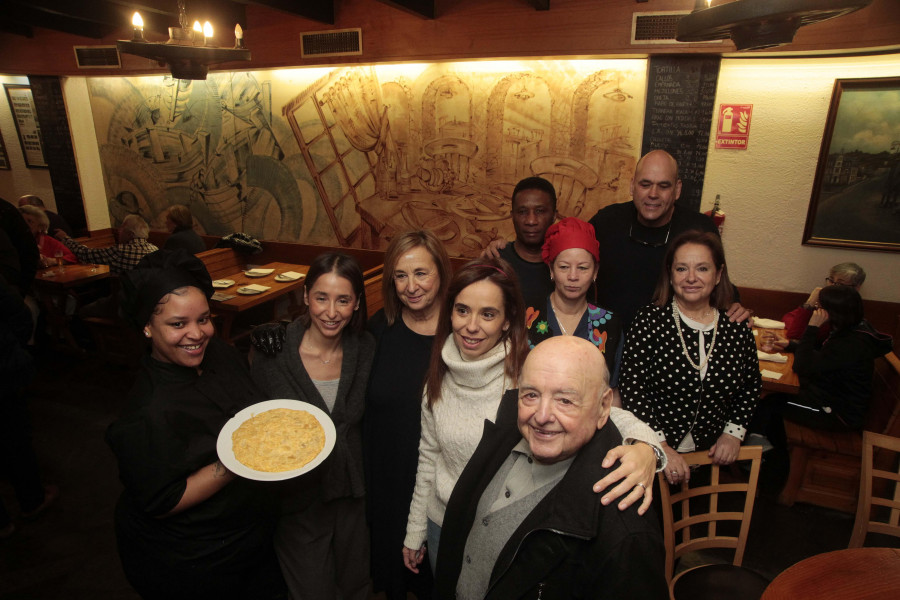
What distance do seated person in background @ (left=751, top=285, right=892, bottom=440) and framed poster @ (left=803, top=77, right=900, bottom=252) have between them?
47.3 inches

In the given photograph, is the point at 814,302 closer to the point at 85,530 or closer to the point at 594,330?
the point at 594,330

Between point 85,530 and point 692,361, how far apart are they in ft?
12.5

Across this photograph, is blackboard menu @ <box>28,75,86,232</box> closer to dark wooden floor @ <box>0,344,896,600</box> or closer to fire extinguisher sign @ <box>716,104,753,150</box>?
dark wooden floor @ <box>0,344,896,600</box>

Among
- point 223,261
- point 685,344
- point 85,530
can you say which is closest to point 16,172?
point 223,261

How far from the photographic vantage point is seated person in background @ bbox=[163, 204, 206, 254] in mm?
5389

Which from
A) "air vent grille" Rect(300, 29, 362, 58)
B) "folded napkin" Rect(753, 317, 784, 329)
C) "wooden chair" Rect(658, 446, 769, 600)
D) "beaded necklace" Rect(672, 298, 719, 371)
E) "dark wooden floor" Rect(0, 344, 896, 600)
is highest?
"air vent grille" Rect(300, 29, 362, 58)

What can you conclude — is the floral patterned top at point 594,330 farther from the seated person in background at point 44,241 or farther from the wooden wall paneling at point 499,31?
the seated person in background at point 44,241

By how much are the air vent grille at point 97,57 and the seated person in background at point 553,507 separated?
727 centimetres

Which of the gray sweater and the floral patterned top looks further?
the floral patterned top

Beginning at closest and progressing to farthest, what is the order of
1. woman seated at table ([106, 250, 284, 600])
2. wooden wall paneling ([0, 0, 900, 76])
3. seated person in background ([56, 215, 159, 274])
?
woman seated at table ([106, 250, 284, 600]), wooden wall paneling ([0, 0, 900, 76]), seated person in background ([56, 215, 159, 274])

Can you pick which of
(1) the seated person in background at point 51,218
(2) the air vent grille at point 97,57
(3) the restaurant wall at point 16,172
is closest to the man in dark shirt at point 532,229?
(1) the seated person in background at point 51,218

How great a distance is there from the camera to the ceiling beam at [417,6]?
404 centimetres

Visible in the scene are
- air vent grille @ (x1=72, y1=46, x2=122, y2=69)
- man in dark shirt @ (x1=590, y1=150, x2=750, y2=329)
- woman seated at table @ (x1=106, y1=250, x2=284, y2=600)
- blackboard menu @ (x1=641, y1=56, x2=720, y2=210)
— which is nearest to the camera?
woman seated at table @ (x1=106, y1=250, x2=284, y2=600)

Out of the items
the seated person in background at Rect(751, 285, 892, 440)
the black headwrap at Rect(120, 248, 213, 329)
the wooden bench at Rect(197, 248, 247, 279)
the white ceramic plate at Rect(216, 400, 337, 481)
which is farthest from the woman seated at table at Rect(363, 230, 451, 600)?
the wooden bench at Rect(197, 248, 247, 279)
